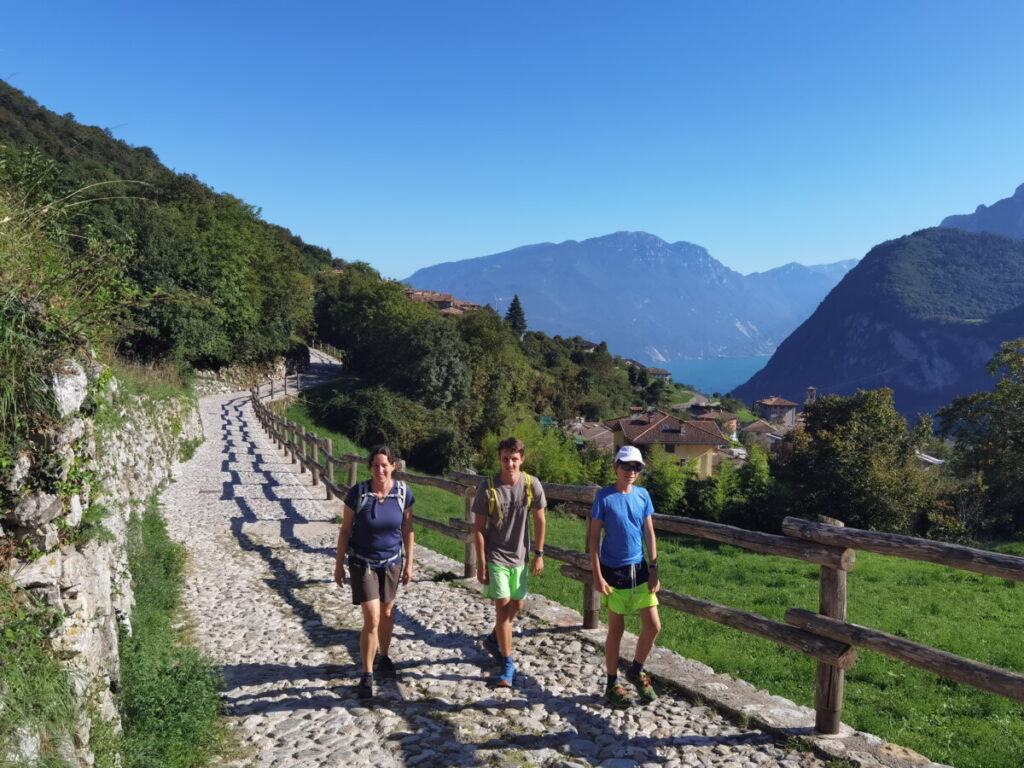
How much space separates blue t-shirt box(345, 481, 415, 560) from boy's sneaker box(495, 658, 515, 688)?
1.30m

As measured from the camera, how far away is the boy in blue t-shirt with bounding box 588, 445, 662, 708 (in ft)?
15.1

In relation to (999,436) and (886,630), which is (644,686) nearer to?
(886,630)

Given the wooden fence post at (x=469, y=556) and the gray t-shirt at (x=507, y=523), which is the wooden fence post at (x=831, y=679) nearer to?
the gray t-shirt at (x=507, y=523)

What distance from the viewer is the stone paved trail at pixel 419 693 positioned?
13.6 ft

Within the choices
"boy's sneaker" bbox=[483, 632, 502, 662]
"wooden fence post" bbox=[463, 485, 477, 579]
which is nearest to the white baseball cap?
"boy's sneaker" bbox=[483, 632, 502, 662]

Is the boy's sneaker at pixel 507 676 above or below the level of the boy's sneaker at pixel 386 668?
above

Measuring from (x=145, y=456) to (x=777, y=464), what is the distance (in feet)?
107

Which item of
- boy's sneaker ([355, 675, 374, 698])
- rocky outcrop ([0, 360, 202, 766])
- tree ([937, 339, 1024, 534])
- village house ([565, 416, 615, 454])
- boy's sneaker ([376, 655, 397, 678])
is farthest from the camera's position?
village house ([565, 416, 615, 454])

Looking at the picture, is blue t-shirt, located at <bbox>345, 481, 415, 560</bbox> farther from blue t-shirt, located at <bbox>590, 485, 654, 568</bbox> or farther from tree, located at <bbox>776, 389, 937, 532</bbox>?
tree, located at <bbox>776, 389, 937, 532</bbox>

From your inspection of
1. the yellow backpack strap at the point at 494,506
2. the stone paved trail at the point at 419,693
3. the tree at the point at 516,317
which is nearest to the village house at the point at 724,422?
the tree at the point at 516,317

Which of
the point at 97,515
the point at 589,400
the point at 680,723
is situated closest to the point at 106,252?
the point at 97,515

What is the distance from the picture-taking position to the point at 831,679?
4.28 metres

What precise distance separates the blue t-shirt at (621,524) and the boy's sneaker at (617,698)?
3.22 feet

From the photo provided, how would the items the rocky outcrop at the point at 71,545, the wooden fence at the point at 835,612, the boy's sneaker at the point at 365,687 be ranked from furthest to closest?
the boy's sneaker at the point at 365,687
the wooden fence at the point at 835,612
the rocky outcrop at the point at 71,545
